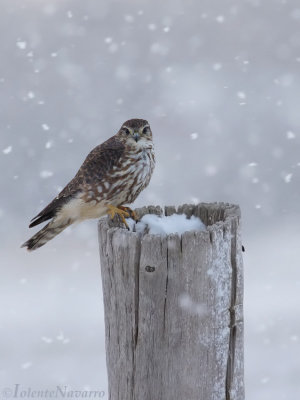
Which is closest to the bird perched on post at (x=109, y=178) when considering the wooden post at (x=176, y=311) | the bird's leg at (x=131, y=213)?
the bird's leg at (x=131, y=213)

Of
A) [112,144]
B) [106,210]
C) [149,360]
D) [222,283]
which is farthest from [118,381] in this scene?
[112,144]

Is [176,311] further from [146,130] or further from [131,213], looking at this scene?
[146,130]

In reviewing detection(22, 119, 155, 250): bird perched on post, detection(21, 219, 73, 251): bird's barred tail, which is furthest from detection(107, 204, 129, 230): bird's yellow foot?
detection(21, 219, 73, 251): bird's barred tail

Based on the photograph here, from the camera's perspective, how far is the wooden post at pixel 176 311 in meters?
2.45

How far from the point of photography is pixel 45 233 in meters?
4.14

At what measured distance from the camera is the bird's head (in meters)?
3.95

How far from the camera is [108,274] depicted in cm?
263

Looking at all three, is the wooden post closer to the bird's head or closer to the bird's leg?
the bird's leg

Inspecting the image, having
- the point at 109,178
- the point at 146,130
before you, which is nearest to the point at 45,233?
the point at 109,178

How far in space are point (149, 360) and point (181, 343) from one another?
163 millimetres

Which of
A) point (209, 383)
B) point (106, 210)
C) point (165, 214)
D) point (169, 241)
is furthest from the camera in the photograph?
point (106, 210)

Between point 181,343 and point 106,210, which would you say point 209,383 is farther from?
point 106,210

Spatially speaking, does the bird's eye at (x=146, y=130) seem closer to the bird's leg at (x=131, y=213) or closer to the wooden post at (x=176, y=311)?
the bird's leg at (x=131, y=213)

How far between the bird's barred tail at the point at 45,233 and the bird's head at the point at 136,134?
27.9 inches
